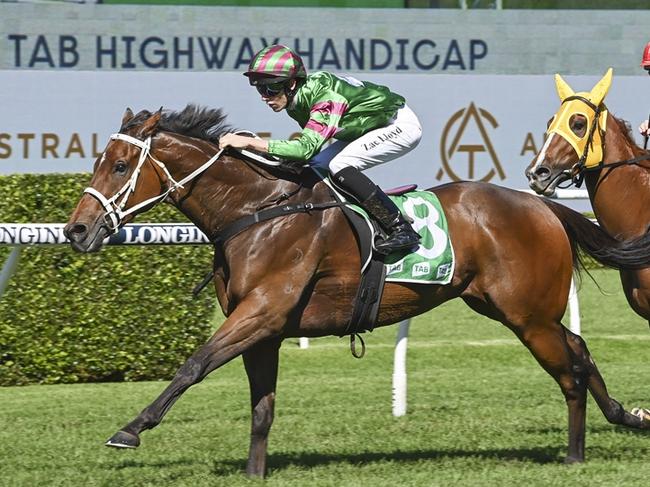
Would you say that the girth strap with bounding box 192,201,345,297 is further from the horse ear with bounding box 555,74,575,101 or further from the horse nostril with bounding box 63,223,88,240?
the horse ear with bounding box 555,74,575,101

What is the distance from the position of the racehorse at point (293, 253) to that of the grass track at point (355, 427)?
319 millimetres

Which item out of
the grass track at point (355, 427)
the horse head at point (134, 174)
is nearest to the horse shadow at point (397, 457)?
the grass track at point (355, 427)

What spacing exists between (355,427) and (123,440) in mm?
1953

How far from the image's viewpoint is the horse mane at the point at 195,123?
16.5 ft

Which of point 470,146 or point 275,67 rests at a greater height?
point 275,67

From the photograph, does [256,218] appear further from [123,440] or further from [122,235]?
[122,235]

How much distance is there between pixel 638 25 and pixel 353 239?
14.2 m

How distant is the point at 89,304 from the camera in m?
7.58

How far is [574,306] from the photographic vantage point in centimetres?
718

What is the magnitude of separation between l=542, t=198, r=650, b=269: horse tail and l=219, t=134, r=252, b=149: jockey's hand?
1.46 metres

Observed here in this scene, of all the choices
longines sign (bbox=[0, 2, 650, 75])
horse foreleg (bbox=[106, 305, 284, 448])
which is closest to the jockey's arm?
horse foreleg (bbox=[106, 305, 284, 448])

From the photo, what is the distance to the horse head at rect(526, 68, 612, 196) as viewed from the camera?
5.62 meters

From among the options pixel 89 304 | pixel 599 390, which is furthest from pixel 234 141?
pixel 89 304

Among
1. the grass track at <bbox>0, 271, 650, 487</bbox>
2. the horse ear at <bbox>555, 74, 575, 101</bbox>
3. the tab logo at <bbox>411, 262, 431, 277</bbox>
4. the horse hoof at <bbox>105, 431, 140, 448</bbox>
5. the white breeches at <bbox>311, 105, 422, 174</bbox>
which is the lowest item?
the grass track at <bbox>0, 271, 650, 487</bbox>
